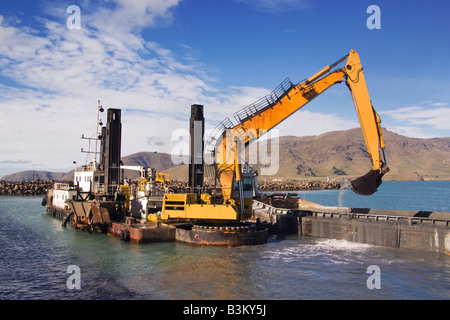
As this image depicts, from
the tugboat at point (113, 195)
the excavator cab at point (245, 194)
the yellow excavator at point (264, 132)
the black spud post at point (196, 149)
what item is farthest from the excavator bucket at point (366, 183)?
the tugboat at point (113, 195)

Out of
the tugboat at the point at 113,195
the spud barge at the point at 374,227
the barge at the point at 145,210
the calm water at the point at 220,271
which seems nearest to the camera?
the calm water at the point at 220,271

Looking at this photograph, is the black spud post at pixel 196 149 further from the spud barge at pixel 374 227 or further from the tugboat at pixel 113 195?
the spud barge at pixel 374 227

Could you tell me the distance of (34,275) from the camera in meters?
18.4

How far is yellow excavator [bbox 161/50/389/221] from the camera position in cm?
2528

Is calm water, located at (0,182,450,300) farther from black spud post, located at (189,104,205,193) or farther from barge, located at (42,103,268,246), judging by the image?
black spud post, located at (189,104,205,193)

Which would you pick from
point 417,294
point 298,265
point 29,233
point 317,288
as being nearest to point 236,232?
point 298,265

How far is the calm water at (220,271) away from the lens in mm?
15367

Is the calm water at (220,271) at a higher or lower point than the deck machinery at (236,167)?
lower

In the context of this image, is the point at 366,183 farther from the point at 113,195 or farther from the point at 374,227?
the point at 113,195

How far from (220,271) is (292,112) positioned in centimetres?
1475

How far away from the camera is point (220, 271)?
60.8ft

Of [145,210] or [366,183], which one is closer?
[366,183]

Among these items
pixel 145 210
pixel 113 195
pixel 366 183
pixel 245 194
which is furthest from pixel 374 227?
pixel 113 195
